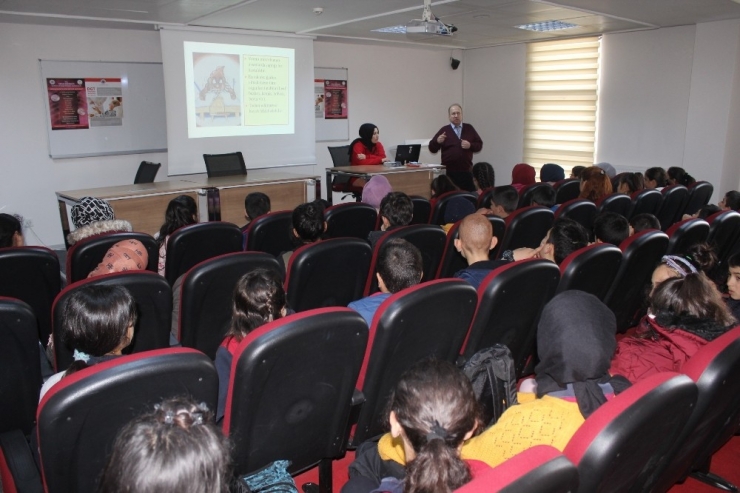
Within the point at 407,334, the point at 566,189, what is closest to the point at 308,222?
the point at 407,334

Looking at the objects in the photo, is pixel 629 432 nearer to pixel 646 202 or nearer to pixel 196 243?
pixel 196 243

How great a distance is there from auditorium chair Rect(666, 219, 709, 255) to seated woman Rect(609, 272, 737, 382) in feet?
4.62

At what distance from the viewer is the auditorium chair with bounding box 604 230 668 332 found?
284 cm

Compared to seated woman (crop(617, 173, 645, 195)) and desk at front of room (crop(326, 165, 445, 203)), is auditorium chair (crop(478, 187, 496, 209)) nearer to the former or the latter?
seated woman (crop(617, 173, 645, 195))

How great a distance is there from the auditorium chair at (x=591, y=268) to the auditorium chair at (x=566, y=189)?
293 centimetres

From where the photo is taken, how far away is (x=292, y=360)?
1576 millimetres

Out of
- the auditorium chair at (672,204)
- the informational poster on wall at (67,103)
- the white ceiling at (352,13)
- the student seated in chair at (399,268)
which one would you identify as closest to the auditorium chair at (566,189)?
the auditorium chair at (672,204)

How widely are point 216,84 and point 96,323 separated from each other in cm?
638

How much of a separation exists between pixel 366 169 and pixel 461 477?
6.37 metres

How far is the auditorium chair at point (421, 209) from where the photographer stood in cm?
440

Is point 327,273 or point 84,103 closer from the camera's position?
point 327,273

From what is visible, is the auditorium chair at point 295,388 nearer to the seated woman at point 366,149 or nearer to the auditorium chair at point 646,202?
the auditorium chair at point 646,202

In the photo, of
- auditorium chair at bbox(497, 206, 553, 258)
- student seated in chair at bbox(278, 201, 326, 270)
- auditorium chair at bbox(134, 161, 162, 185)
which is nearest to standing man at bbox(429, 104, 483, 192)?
auditorium chair at bbox(134, 161, 162, 185)

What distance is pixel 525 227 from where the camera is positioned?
12.3 feet
